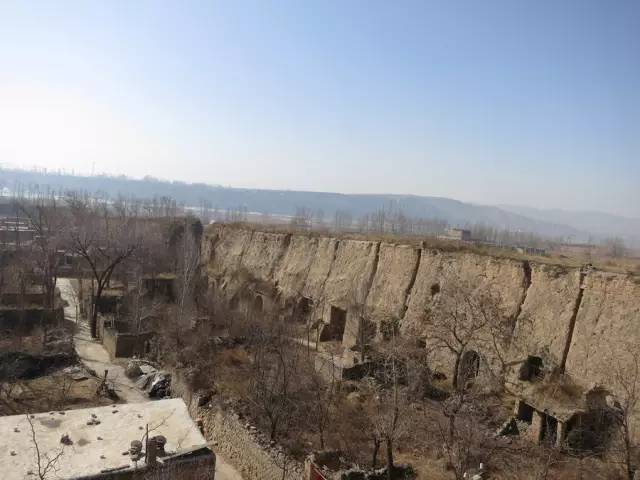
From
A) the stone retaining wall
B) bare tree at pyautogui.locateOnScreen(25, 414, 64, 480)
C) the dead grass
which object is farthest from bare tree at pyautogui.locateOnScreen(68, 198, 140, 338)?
bare tree at pyautogui.locateOnScreen(25, 414, 64, 480)

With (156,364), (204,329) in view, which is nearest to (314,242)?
(204,329)

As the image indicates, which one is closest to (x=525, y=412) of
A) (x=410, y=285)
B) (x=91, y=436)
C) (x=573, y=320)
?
(x=573, y=320)

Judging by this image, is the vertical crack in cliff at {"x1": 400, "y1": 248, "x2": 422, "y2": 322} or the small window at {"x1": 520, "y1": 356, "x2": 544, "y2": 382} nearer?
the small window at {"x1": 520, "y1": 356, "x2": 544, "y2": 382}

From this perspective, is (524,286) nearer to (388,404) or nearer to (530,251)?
(388,404)

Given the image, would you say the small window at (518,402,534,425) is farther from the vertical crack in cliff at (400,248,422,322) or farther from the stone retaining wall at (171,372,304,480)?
the vertical crack in cliff at (400,248,422,322)

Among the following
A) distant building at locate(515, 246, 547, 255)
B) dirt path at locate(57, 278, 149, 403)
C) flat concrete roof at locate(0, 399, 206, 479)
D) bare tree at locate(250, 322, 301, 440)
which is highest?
distant building at locate(515, 246, 547, 255)

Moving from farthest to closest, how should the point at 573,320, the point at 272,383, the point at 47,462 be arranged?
1. the point at 573,320
2. the point at 272,383
3. the point at 47,462
